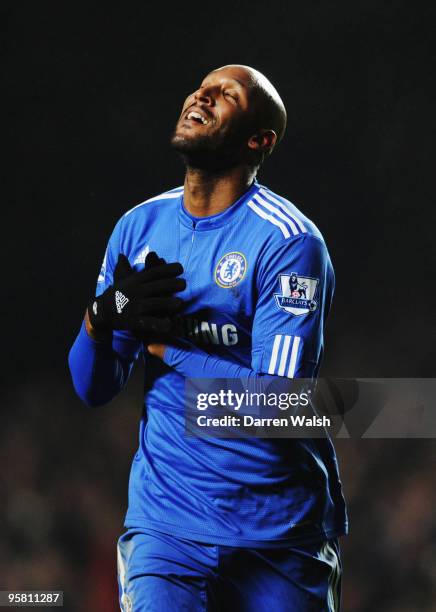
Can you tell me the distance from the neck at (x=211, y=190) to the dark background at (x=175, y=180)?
7.00 ft

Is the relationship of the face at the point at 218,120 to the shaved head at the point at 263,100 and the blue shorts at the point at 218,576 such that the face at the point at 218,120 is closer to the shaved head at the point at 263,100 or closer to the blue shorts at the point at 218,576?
the shaved head at the point at 263,100

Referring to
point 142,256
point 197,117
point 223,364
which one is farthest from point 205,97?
point 223,364

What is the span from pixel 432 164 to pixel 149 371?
104 inches

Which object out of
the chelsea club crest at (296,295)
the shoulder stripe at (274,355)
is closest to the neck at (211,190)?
the chelsea club crest at (296,295)

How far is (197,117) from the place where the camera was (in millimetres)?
2209

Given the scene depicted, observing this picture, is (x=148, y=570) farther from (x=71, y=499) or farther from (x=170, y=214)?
(x=71, y=499)

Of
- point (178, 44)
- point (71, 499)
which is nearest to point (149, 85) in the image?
point (178, 44)

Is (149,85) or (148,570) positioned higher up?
(149,85)

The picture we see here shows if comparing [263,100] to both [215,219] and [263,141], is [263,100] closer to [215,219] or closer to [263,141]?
[263,141]

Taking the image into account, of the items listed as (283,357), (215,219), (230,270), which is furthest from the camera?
(215,219)

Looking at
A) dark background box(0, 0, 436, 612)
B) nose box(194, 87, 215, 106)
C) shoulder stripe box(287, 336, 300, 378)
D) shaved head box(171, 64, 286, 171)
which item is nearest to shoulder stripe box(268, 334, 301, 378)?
shoulder stripe box(287, 336, 300, 378)

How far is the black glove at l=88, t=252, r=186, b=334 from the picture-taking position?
6.64 ft

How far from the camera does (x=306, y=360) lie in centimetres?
204

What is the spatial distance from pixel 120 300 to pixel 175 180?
2413 millimetres
